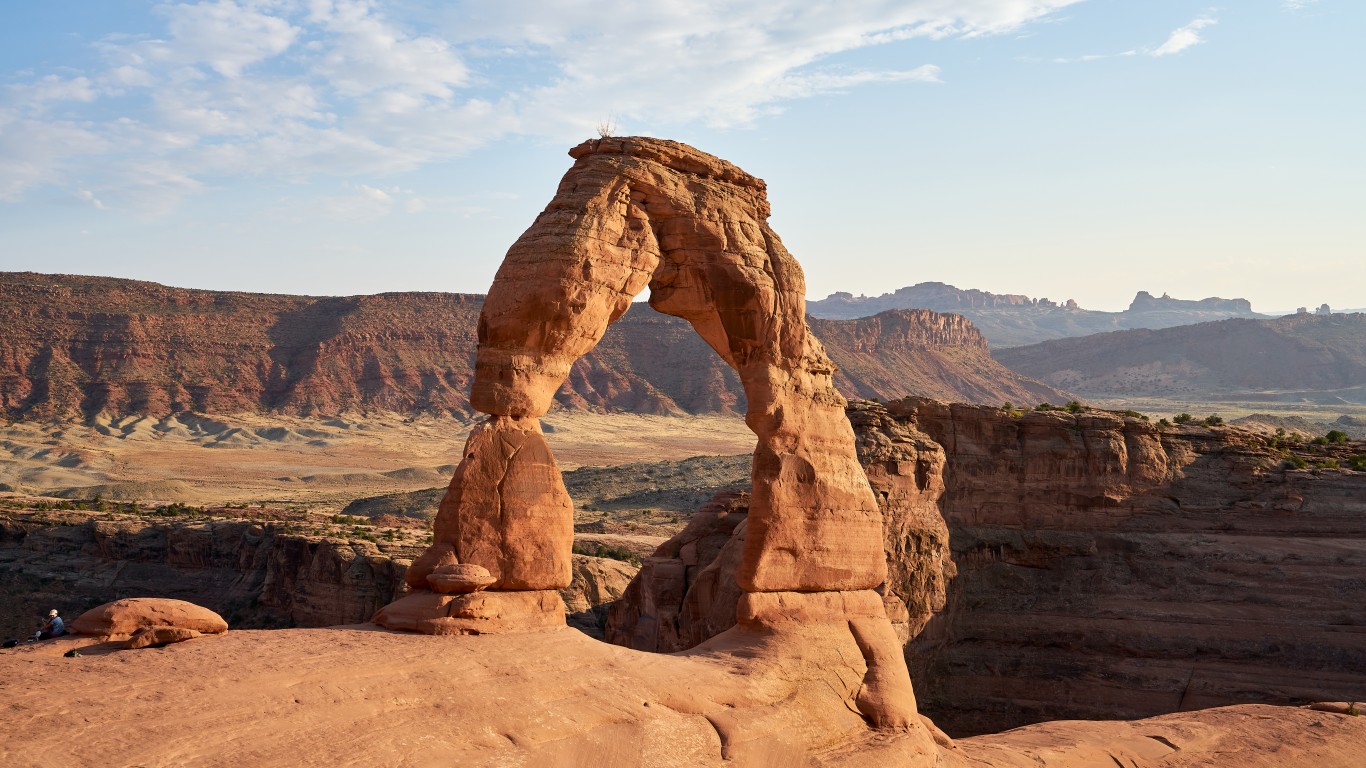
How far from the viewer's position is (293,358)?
120 m

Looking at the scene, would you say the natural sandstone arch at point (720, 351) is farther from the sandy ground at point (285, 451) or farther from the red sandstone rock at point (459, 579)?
the sandy ground at point (285, 451)

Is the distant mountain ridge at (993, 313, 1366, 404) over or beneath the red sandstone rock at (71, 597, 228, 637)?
over

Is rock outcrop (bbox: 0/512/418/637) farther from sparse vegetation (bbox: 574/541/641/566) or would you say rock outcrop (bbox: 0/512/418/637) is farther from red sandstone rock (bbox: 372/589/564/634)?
red sandstone rock (bbox: 372/589/564/634)

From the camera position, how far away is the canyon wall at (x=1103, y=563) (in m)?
29.2

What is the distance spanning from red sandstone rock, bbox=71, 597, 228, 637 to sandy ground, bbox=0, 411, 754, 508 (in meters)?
56.3

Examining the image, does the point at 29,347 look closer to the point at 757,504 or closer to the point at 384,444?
the point at 384,444

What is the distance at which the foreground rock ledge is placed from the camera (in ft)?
32.8

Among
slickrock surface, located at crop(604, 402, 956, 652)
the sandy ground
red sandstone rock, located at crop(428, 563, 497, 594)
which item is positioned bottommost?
the sandy ground

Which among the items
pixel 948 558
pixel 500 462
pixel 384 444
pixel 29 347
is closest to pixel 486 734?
pixel 500 462

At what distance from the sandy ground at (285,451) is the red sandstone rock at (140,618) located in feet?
185

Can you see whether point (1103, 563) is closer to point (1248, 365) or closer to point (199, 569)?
point (199, 569)

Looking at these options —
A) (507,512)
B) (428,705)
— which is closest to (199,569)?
(507,512)

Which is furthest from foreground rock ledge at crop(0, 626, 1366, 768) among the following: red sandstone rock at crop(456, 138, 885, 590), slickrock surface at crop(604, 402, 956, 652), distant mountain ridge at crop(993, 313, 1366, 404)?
distant mountain ridge at crop(993, 313, 1366, 404)

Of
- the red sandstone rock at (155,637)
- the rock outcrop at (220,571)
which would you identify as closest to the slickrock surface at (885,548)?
the rock outcrop at (220,571)
